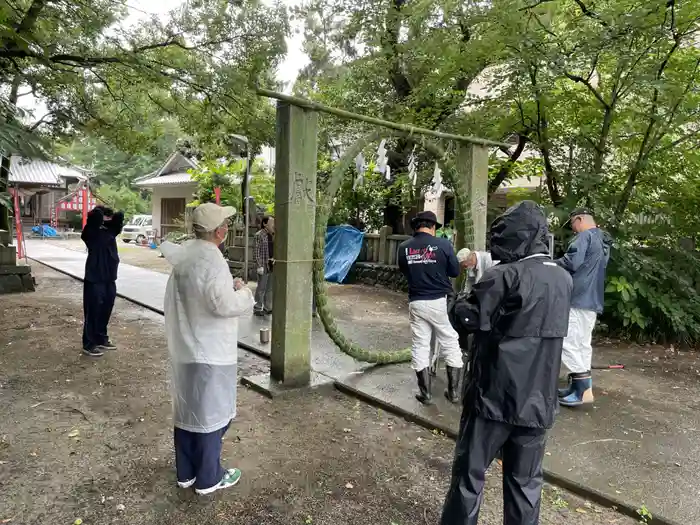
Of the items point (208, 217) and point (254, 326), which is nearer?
point (208, 217)

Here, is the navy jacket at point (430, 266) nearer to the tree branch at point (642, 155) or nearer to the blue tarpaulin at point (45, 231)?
the tree branch at point (642, 155)

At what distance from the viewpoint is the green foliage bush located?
750cm

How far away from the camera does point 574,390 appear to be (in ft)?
16.3

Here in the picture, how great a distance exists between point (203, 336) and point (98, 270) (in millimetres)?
3911

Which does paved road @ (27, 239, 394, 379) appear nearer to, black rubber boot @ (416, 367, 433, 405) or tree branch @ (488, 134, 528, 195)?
black rubber boot @ (416, 367, 433, 405)

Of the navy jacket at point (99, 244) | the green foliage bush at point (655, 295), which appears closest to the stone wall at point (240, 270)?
the navy jacket at point (99, 244)

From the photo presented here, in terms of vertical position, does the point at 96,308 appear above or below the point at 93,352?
above

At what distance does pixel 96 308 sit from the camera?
6.33 meters

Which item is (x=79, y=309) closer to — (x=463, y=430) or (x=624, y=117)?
(x=463, y=430)

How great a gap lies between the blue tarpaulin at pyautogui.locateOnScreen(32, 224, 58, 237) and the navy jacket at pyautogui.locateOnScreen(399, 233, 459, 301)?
A: 32.6 m

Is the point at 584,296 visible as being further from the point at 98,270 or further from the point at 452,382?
the point at 98,270

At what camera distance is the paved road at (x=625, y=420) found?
3.49 m

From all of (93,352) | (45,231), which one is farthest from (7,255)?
(45,231)

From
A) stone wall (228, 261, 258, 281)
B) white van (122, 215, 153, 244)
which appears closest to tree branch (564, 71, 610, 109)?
stone wall (228, 261, 258, 281)
